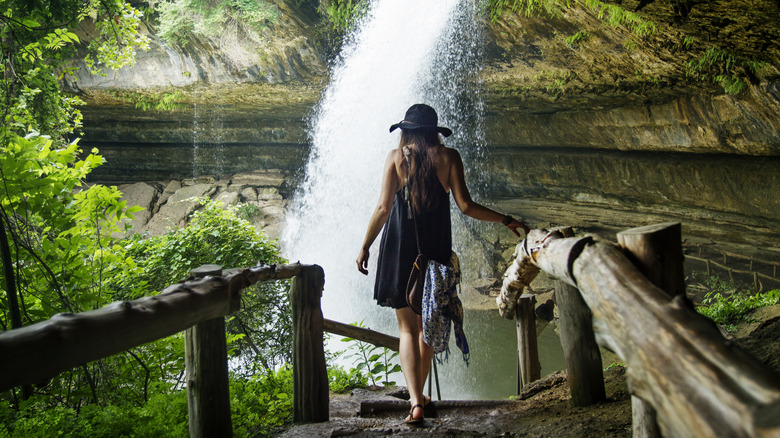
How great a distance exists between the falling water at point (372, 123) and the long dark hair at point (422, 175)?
6.95 m

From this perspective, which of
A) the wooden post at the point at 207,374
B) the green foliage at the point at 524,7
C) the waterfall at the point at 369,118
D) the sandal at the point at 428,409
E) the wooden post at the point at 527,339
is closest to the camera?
the wooden post at the point at 207,374

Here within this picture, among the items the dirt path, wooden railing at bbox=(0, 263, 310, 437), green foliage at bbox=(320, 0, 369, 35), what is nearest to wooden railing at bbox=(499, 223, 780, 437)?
the dirt path

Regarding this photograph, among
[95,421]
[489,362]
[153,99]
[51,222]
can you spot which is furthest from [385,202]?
[153,99]

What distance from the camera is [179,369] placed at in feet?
10.9

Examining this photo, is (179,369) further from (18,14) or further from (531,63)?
(531,63)

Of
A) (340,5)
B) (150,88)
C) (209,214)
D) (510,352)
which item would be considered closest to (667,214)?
(510,352)

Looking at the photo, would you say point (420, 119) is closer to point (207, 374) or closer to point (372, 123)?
point (207, 374)

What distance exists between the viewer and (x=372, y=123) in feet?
46.8

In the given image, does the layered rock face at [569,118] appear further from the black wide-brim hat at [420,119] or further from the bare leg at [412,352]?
the bare leg at [412,352]

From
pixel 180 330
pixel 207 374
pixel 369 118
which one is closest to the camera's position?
pixel 180 330

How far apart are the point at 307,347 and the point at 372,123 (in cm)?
1188

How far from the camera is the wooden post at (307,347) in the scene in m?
2.92

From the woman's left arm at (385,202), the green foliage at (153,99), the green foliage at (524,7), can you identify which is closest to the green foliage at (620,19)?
the green foliage at (524,7)

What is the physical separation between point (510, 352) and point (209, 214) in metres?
6.76
